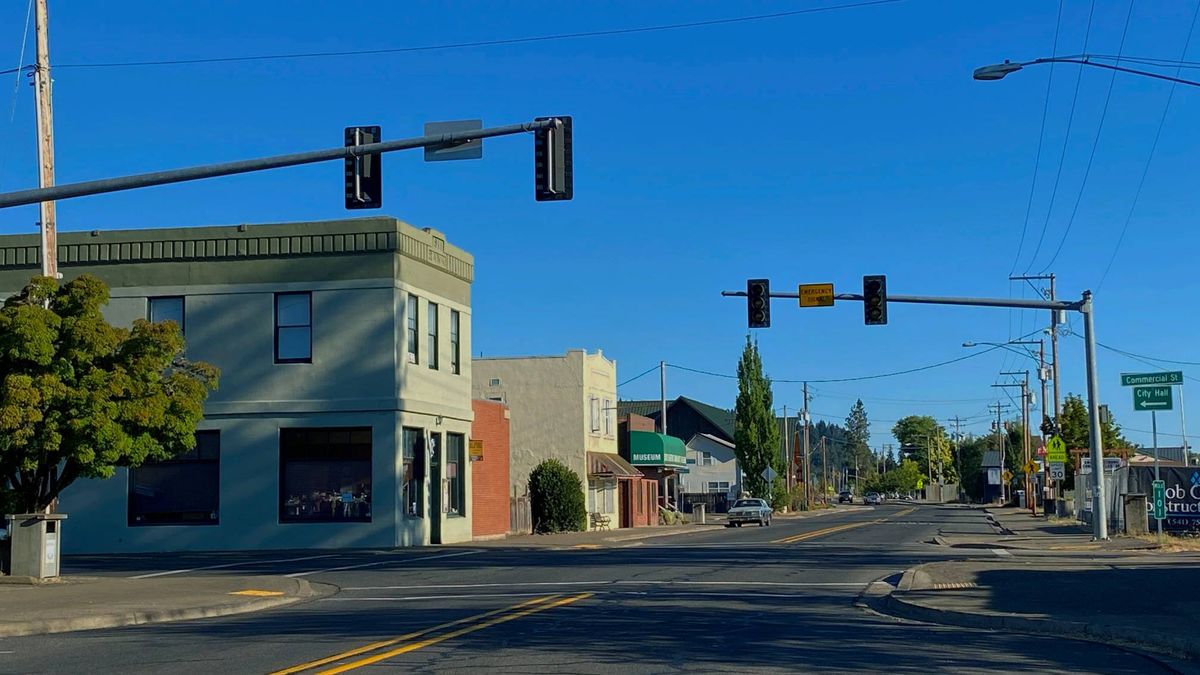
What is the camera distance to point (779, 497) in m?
88.2

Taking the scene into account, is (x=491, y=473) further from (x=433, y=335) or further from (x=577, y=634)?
(x=577, y=634)

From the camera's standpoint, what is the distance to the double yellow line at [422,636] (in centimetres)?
1206

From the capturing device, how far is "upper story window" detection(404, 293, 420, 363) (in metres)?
39.1

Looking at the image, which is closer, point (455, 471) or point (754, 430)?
point (455, 471)

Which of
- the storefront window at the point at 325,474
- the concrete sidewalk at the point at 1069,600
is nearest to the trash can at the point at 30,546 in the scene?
the storefront window at the point at 325,474

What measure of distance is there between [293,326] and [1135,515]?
25.0 meters

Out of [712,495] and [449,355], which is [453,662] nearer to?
[449,355]

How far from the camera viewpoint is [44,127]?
2505 cm

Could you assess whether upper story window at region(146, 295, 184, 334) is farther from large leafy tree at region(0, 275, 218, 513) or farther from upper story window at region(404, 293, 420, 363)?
large leafy tree at region(0, 275, 218, 513)

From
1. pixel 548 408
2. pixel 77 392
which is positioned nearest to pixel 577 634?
pixel 77 392

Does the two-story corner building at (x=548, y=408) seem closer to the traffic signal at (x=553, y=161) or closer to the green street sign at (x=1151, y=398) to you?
the green street sign at (x=1151, y=398)

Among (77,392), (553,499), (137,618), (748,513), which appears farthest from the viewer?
(748,513)

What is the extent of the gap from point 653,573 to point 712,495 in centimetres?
7707

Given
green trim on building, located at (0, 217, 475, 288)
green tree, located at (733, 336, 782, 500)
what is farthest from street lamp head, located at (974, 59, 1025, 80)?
green tree, located at (733, 336, 782, 500)
